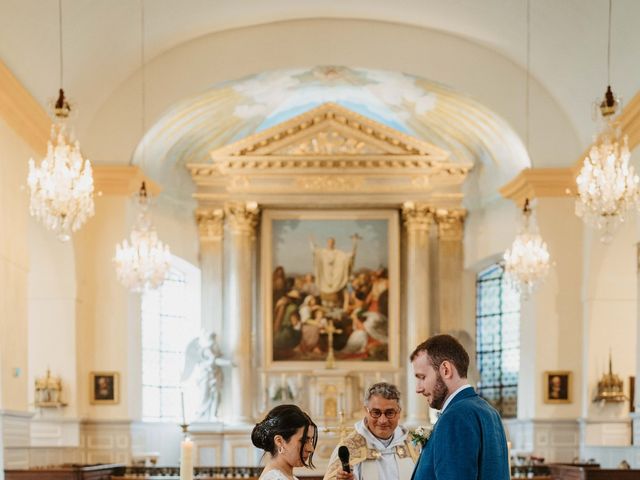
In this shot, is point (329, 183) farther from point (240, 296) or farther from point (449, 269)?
point (449, 269)

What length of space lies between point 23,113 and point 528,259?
7.52 m

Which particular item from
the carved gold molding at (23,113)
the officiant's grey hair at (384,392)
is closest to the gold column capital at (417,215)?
the carved gold molding at (23,113)

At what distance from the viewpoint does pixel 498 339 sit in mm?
22531

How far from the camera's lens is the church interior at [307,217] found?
15258 mm

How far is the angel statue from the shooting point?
21516 millimetres

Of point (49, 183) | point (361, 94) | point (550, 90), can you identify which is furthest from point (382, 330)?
point (49, 183)

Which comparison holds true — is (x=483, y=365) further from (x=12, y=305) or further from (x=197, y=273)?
(x=12, y=305)

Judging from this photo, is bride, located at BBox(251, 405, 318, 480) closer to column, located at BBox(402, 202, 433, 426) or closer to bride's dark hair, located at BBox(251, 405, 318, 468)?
bride's dark hair, located at BBox(251, 405, 318, 468)

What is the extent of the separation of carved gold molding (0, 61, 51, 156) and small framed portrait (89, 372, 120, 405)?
167 inches

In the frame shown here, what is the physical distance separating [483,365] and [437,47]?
23.0 ft

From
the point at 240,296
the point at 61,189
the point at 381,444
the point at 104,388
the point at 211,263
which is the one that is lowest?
the point at 104,388

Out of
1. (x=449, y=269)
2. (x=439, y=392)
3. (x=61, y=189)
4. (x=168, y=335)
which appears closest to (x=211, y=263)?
(x=168, y=335)

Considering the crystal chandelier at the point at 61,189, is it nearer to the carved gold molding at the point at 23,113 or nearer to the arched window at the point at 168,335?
the carved gold molding at the point at 23,113

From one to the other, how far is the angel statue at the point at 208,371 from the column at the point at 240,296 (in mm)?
281
